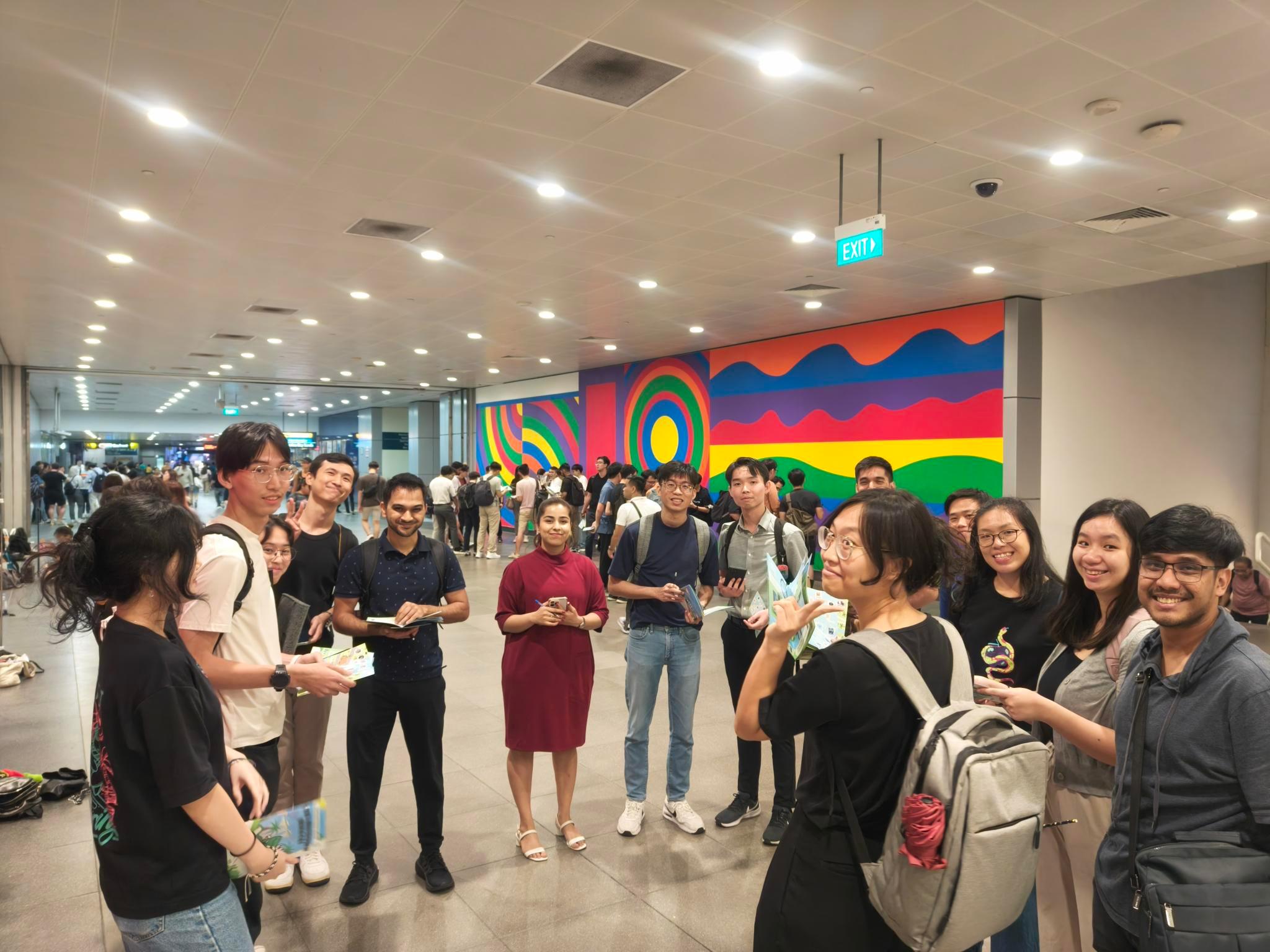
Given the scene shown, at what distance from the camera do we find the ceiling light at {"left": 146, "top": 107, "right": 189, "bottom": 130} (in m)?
4.91

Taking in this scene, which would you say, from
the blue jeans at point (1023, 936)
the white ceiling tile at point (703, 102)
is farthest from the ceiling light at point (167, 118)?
the blue jeans at point (1023, 936)

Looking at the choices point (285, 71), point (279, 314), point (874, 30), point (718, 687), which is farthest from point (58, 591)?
point (279, 314)

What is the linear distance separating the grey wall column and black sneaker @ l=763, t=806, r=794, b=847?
7650 mm

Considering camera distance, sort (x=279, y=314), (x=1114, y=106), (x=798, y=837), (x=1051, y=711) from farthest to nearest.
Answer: (x=279, y=314)
(x=1114, y=106)
(x=1051, y=711)
(x=798, y=837)

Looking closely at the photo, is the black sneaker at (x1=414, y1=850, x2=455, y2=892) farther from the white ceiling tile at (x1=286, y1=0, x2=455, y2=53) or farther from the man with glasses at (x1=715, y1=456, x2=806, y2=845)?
the white ceiling tile at (x1=286, y1=0, x2=455, y2=53)

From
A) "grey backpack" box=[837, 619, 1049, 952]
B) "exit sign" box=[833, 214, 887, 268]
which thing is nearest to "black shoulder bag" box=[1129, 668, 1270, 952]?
"grey backpack" box=[837, 619, 1049, 952]

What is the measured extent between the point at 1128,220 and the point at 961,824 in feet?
23.1

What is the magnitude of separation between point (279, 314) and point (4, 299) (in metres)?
3.16

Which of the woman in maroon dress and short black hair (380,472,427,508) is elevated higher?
short black hair (380,472,427,508)

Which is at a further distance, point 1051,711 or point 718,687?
point 718,687

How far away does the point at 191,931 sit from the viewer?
1.62 meters

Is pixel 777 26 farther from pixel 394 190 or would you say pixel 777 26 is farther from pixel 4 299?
pixel 4 299

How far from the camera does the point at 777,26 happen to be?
13.1 ft

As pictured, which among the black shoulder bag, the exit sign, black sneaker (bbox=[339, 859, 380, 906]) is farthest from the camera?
the exit sign
